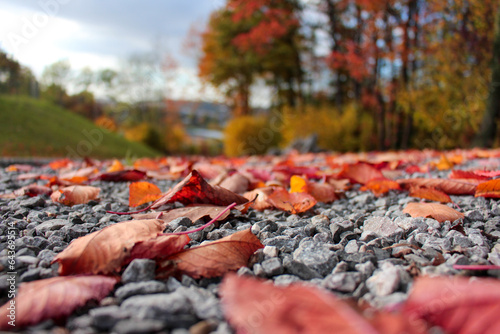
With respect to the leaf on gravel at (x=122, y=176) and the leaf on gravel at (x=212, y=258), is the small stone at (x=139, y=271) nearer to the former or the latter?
the leaf on gravel at (x=212, y=258)

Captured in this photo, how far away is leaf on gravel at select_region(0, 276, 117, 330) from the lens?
505mm

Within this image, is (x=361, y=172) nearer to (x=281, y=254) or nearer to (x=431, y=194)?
(x=431, y=194)

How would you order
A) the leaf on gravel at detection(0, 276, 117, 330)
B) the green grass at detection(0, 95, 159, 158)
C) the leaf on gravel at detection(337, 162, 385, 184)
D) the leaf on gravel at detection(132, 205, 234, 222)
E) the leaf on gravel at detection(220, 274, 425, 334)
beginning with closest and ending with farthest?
the leaf on gravel at detection(220, 274, 425, 334) → the leaf on gravel at detection(0, 276, 117, 330) → the leaf on gravel at detection(132, 205, 234, 222) → the leaf on gravel at detection(337, 162, 385, 184) → the green grass at detection(0, 95, 159, 158)

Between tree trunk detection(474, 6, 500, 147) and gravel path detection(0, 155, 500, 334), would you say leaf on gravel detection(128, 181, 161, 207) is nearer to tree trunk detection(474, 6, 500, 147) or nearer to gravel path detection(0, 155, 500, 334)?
gravel path detection(0, 155, 500, 334)

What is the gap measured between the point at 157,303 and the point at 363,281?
37 cm

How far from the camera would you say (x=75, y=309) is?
21.6 inches

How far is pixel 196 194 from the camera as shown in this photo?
1.07 metres

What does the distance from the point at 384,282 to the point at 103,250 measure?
1.70ft

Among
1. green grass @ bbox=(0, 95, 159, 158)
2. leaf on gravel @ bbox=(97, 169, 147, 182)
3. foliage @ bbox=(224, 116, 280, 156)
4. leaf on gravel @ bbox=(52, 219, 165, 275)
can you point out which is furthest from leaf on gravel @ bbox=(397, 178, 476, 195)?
foliage @ bbox=(224, 116, 280, 156)

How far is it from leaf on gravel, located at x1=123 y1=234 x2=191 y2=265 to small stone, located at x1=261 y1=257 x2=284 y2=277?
17 centimetres

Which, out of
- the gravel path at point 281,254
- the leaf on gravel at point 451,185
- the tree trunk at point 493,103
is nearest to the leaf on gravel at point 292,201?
the gravel path at point 281,254

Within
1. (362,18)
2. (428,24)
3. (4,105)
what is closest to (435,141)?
(428,24)

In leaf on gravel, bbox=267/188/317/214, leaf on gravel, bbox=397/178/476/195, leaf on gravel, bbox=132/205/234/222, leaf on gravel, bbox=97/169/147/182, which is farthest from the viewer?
leaf on gravel, bbox=97/169/147/182

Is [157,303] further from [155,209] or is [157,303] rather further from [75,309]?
[155,209]
